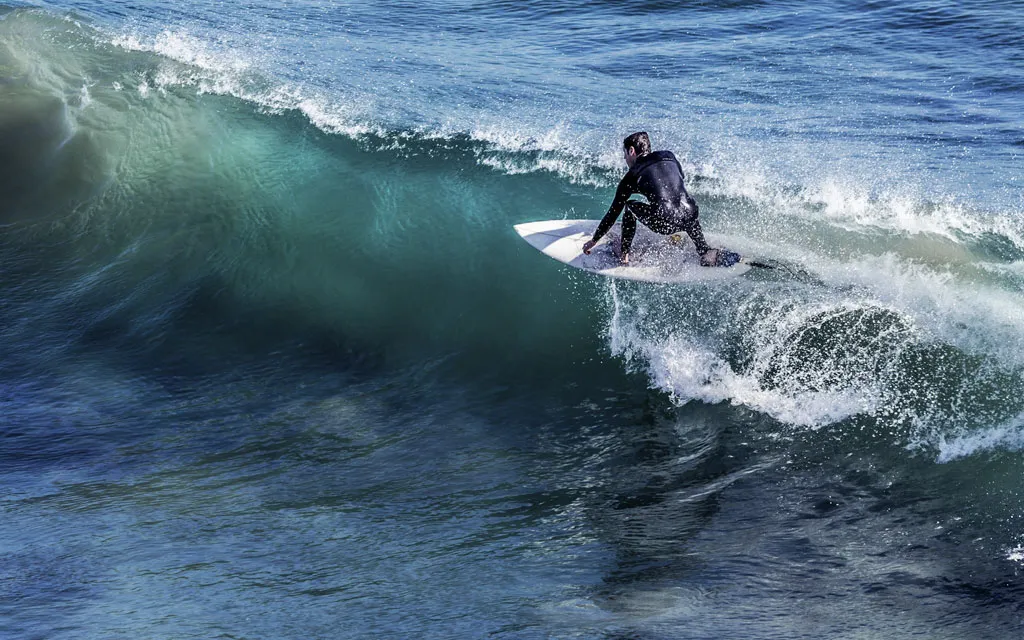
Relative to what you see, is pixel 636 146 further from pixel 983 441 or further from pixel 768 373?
pixel 983 441

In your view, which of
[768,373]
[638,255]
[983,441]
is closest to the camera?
[983,441]

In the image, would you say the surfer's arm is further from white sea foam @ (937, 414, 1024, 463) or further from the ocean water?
white sea foam @ (937, 414, 1024, 463)

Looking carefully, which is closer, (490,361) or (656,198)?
(656,198)

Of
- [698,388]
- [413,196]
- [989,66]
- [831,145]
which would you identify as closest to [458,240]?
[413,196]

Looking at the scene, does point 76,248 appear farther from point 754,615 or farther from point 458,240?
point 754,615

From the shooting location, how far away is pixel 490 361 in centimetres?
934

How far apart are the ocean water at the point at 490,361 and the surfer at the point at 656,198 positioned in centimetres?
73

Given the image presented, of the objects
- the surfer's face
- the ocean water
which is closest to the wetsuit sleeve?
the surfer's face

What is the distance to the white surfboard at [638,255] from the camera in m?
9.35

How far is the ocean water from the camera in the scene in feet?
20.1

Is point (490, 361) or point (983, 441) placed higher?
point (490, 361)

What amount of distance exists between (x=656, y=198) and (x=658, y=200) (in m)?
0.03

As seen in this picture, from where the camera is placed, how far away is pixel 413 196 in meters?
12.1

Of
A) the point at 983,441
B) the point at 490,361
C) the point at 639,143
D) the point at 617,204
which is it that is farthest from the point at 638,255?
the point at 983,441
